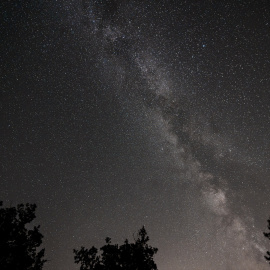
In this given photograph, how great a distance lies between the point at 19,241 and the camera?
51.7 feet

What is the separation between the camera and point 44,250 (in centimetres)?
1698

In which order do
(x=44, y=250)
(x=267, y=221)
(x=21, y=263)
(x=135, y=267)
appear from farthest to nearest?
1. (x=135, y=267)
2. (x=267, y=221)
3. (x=44, y=250)
4. (x=21, y=263)

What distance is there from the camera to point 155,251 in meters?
21.6

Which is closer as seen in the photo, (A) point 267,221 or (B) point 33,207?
(B) point 33,207

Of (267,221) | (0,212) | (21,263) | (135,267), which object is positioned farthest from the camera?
(135,267)

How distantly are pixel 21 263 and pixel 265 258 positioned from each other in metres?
17.2

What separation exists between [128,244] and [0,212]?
451 inches

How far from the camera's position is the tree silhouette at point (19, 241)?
47.3 ft

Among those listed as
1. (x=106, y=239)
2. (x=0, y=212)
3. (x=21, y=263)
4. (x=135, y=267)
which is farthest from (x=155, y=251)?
(x=0, y=212)

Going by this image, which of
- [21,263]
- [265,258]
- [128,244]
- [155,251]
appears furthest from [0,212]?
[265,258]

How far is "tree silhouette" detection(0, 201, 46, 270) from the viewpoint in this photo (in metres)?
14.4

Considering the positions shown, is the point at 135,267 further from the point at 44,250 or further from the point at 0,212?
the point at 0,212

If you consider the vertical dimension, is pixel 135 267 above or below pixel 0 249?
above

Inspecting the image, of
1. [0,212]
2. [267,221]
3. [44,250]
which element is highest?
[267,221]
